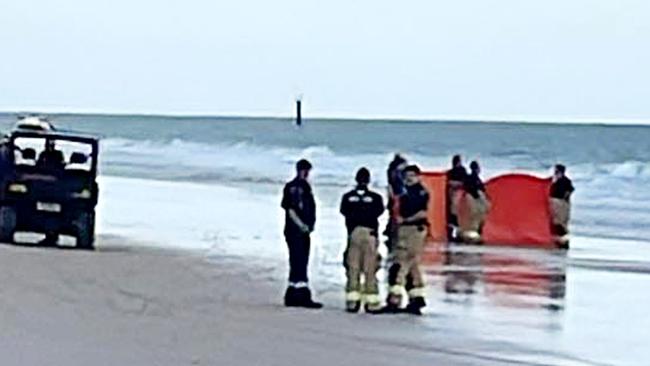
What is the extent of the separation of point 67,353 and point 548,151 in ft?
286

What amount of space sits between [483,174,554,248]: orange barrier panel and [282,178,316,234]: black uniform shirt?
11617mm

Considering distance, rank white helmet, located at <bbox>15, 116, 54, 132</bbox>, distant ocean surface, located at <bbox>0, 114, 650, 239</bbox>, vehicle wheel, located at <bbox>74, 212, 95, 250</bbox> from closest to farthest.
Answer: vehicle wheel, located at <bbox>74, 212, 95, 250</bbox> < white helmet, located at <bbox>15, 116, 54, 132</bbox> < distant ocean surface, located at <bbox>0, 114, 650, 239</bbox>

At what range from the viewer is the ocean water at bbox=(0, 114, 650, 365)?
17625 mm

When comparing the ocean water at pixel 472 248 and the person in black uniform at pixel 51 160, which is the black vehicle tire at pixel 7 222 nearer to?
the person in black uniform at pixel 51 160

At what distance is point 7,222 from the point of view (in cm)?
2578

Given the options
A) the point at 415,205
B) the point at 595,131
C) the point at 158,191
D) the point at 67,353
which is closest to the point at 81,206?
the point at 415,205

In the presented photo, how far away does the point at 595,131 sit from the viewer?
124 meters

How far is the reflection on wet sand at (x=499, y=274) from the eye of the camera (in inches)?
820

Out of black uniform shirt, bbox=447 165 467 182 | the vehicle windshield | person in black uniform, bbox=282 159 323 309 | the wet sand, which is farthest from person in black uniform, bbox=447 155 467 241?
person in black uniform, bbox=282 159 323 309

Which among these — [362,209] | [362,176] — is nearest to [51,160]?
[362,209]

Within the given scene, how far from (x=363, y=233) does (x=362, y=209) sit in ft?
0.87

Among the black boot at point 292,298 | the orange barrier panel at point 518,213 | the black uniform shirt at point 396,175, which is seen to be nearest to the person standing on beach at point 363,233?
the black boot at point 292,298

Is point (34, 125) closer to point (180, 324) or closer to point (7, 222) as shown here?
point (7, 222)

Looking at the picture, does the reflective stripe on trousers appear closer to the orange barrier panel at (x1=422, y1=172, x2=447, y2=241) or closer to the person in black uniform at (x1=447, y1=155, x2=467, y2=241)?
the person in black uniform at (x1=447, y1=155, x2=467, y2=241)
